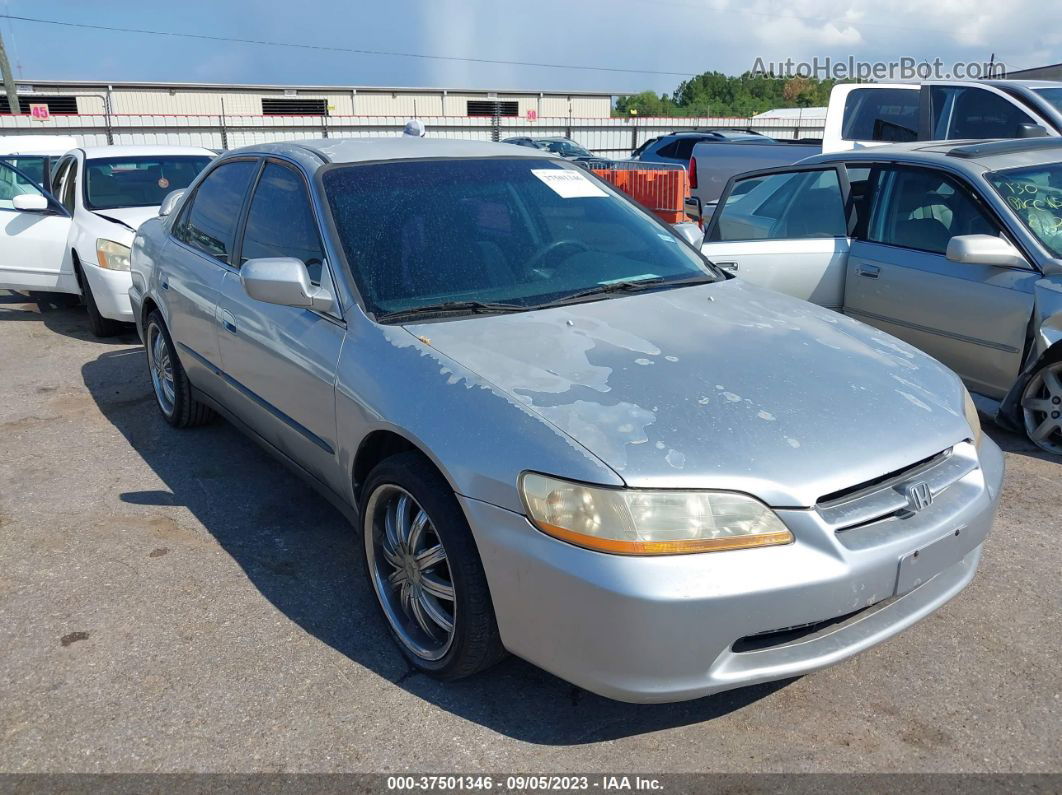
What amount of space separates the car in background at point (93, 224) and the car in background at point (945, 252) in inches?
186

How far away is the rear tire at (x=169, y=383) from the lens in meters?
4.98

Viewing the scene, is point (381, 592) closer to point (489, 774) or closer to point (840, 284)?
point (489, 774)

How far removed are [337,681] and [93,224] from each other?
600cm

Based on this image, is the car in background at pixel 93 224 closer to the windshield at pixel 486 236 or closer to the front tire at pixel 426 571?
the windshield at pixel 486 236

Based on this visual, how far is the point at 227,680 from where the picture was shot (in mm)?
2896

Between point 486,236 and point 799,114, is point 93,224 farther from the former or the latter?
point 799,114

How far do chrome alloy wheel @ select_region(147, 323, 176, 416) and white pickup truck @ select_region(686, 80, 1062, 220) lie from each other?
4.49m

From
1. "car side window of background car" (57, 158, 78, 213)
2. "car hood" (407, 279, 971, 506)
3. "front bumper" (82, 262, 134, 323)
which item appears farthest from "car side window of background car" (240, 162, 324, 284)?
"car side window of background car" (57, 158, 78, 213)

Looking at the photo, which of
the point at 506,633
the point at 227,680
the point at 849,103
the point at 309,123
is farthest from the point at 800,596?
the point at 309,123

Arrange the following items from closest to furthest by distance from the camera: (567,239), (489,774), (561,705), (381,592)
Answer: (489,774) < (561,705) < (381,592) < (567,239)

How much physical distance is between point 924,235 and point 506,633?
3.84 metres

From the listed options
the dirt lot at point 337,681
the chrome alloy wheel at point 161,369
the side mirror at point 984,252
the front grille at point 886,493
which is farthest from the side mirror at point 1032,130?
the chrome alloy wheel at point 161,369

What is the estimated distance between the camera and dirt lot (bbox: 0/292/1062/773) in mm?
2541

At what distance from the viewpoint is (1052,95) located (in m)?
A: 8.09
